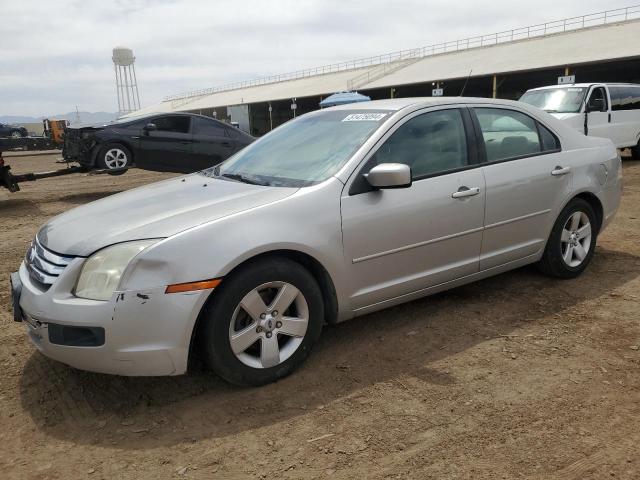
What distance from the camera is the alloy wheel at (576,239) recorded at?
176 inches

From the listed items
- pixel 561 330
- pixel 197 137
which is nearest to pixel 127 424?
pixel 561 330

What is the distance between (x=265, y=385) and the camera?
2.99 meters

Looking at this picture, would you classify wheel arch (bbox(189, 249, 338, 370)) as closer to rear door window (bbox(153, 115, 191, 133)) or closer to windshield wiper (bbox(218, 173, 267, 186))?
windshield wiper (bbox(218, 173, 267, 186))

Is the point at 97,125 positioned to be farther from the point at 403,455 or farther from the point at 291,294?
the point at 403,455

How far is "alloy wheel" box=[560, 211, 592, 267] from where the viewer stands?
14.6 feet

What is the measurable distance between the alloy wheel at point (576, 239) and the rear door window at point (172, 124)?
747cm

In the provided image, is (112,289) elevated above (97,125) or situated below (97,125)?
below

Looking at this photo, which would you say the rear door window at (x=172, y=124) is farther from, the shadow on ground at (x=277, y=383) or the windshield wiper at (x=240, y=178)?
the shadow on ground at (x=277, y=383)

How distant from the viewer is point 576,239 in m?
4.53

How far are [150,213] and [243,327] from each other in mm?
825

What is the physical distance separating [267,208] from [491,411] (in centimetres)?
156

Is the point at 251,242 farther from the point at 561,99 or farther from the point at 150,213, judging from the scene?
the point at 561,99

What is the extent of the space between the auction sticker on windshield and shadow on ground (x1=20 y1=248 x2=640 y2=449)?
1407 mm

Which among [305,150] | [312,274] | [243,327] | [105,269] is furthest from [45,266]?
[305,150]
